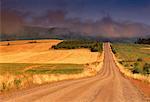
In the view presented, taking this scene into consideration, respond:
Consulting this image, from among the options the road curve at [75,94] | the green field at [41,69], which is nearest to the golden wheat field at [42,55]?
the green field at [41,69]

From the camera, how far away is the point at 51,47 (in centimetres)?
19962

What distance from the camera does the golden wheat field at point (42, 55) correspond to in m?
139

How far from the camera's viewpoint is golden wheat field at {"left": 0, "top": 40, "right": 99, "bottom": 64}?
5487 inches

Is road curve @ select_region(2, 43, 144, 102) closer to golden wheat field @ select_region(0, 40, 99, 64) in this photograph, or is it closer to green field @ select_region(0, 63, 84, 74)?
green field @ select_region(0, 63, 84, 74)

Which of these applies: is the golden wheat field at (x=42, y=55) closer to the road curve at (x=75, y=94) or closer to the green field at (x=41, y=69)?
the green field at (x=41, y=69)

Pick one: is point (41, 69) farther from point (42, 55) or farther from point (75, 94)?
point (75, 94)

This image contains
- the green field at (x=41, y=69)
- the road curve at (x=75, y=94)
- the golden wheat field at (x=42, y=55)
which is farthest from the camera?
the golden wheat field at (x=42, y=55)

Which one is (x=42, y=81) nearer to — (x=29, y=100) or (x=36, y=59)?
(x=29, y=100)

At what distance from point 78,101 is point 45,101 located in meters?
2.08

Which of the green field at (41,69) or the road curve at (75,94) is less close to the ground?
the road curve at (75,94)

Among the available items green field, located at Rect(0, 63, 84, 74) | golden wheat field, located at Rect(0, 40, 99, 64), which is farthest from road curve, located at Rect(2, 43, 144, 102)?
golden wheat field, located at Rect(0, 40, 99, 64)

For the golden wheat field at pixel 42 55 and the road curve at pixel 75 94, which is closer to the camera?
the road curve at pixel 75 94

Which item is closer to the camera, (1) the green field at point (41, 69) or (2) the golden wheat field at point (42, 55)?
(1) the green field at point (41, 69)

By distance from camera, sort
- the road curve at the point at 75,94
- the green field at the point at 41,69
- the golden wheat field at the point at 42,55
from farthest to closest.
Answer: the golden wheat field at the point at 42,55 → the green field at the point at 41,69 → the road curve at the point at 75,94
